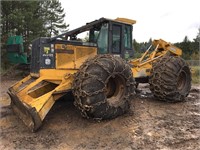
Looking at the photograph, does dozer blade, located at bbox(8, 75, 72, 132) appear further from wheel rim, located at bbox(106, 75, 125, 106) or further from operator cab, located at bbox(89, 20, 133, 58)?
operator cab, located at bbox(89, 20, 133, 58)

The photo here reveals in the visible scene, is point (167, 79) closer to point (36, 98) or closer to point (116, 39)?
point (116, 39)

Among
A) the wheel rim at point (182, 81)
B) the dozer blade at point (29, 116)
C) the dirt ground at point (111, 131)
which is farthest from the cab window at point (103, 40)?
the wheel rim at point (182, 81)

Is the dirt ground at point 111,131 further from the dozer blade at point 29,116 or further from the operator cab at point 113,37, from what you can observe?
the operator cab at point 113,37

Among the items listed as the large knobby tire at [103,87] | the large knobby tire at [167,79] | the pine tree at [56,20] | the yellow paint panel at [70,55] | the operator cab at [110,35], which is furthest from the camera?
the pine tree at [56,20]

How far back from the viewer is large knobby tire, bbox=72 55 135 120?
16.1ft

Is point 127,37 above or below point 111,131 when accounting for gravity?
above

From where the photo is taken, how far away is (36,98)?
5.21 metres

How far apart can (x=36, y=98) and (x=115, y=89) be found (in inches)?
65.7

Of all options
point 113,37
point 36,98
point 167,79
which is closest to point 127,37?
point 113,37

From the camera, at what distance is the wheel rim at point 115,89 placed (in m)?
5.56

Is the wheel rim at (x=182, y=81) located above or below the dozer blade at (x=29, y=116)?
above

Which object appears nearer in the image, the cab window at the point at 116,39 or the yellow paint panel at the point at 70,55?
the yellow paint panel at the point at 70,55

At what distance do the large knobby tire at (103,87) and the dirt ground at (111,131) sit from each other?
240 millimetres

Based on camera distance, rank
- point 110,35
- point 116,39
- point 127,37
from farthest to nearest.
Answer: point 127,37 < point 116,39 < point 110,35
